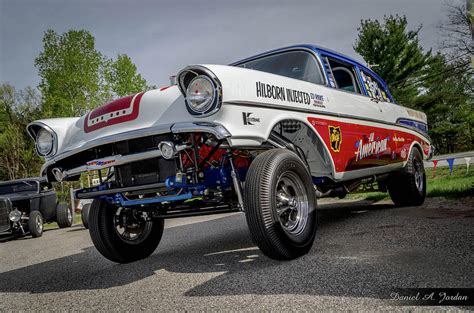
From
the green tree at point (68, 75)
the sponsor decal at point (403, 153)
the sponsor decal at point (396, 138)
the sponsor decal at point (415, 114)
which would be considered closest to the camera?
the sponsor decal at point (396, 138)

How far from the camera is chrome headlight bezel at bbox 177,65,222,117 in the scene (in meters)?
2.63

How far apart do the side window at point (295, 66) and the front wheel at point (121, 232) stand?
192 centimetres

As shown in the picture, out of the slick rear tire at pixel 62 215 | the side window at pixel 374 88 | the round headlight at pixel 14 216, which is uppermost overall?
the side window at pixel 374 88

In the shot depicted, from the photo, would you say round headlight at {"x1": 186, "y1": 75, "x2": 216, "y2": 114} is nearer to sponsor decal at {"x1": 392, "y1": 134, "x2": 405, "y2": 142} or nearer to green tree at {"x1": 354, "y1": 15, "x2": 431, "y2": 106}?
sponsor decal at {"x1": 392, "y1": 134, "x2": 405, "y2": 142}

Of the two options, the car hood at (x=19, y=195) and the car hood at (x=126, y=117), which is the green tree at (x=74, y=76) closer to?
the car hood at (x=19, y=195)

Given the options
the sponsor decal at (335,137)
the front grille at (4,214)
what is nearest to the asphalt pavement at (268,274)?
the sponsor decal at (335,137)

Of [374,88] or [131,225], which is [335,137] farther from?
[131,225]

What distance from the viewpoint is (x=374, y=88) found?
5.25 metres

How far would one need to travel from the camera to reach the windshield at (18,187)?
34.7ft

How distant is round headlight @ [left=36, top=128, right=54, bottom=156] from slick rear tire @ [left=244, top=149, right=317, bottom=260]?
1842 mm

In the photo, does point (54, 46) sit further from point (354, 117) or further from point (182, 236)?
point (354, 117)

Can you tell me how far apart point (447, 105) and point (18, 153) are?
3322 centimetres

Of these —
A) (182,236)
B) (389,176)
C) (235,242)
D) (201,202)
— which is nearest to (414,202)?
(389,176)

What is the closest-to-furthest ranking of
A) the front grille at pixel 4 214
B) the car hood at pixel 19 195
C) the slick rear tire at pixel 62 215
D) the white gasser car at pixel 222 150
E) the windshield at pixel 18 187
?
1. the white gasser car at pixel 222 150
2. the front grille at pixel 4 214
3. the car hood at pixel 19 195
4. the windshield at pixel 18 187
5. the slick rear tire at pixel 62 215
